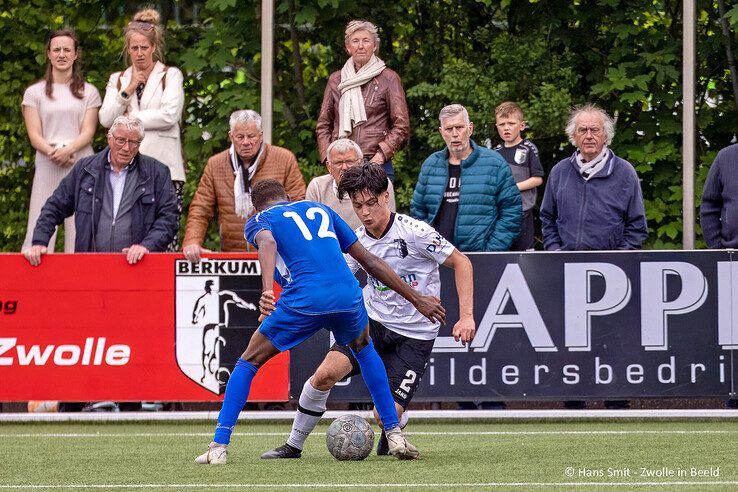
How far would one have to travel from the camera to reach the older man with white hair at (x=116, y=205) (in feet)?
35.4

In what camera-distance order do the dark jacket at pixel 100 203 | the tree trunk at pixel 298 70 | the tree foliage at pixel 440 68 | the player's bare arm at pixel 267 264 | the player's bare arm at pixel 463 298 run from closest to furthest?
the player's bare arm at pixel 267 264, the player's bare arm at pixel 463 298, the dark jacket at pixel 100 203, the tree foliage at pixel 440 68, the tree trunk at pixel 298 70

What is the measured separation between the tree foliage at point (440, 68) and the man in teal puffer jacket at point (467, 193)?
10.6 feet

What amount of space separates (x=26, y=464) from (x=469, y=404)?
397 centimetres

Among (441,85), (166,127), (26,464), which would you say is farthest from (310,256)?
(441,85)

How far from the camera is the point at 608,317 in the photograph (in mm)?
10469

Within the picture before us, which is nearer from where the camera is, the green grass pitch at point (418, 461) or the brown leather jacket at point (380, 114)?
the green grass pitch at point (418, 461)

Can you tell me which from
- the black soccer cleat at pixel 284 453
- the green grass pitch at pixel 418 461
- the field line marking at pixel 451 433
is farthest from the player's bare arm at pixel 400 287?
the field line marking at pixel 451 433

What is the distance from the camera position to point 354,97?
440 inches

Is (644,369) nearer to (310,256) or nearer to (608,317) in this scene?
(608,317)

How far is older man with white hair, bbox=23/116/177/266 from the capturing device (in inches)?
425

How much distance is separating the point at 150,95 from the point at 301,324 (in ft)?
14.7

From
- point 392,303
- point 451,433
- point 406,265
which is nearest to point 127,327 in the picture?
point 451,433

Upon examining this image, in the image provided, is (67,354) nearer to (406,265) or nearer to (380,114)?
(380,114)

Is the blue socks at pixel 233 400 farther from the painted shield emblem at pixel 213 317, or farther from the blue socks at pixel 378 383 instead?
the painted shield emblem at pixel 213 317
